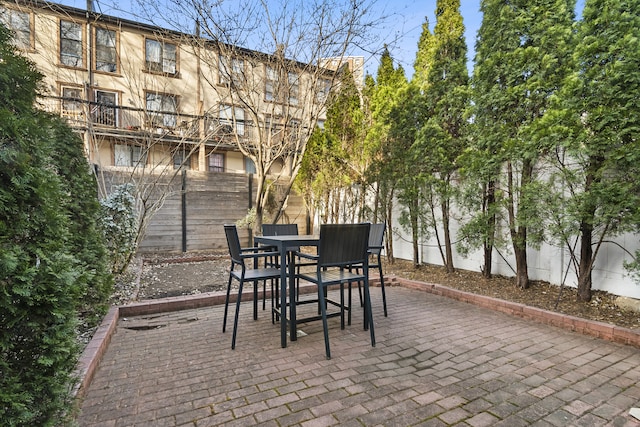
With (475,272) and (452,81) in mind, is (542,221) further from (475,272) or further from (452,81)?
(452,81)

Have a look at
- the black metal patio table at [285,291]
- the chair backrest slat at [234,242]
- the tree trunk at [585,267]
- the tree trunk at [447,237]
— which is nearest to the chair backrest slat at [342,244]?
the black metal patio table at [285,291]

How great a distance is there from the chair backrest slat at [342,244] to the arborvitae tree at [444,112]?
2470 mm

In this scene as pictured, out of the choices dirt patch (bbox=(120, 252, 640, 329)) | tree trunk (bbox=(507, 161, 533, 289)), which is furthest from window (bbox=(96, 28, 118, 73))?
tree trunk (bbox=(507, 161, 533, 289))

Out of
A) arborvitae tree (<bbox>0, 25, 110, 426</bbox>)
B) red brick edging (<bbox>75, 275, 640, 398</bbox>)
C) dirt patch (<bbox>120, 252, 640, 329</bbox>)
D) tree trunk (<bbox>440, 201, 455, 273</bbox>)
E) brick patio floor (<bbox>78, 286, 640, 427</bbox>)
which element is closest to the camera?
arborvitae tree (<bbox>0, 25, 110, 426</bbox>)

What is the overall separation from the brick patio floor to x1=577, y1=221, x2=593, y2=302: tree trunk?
79 centimetres

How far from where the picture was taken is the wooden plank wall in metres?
7.29

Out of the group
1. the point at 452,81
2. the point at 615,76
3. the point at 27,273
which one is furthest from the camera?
the point at 452,81

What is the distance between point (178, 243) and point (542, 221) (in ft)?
22.8

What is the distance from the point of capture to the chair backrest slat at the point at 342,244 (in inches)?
102

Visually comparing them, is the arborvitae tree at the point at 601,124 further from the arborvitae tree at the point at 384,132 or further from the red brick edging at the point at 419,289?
the arborvitae tree at the point at 384,132

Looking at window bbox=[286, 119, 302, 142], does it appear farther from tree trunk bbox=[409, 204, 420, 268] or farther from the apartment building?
tree trunk bbox=[409, 204, 420, 268]

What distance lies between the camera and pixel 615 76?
279 cm

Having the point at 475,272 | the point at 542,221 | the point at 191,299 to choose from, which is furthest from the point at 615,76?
the point at 191,299

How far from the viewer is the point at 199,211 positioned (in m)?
7.70
